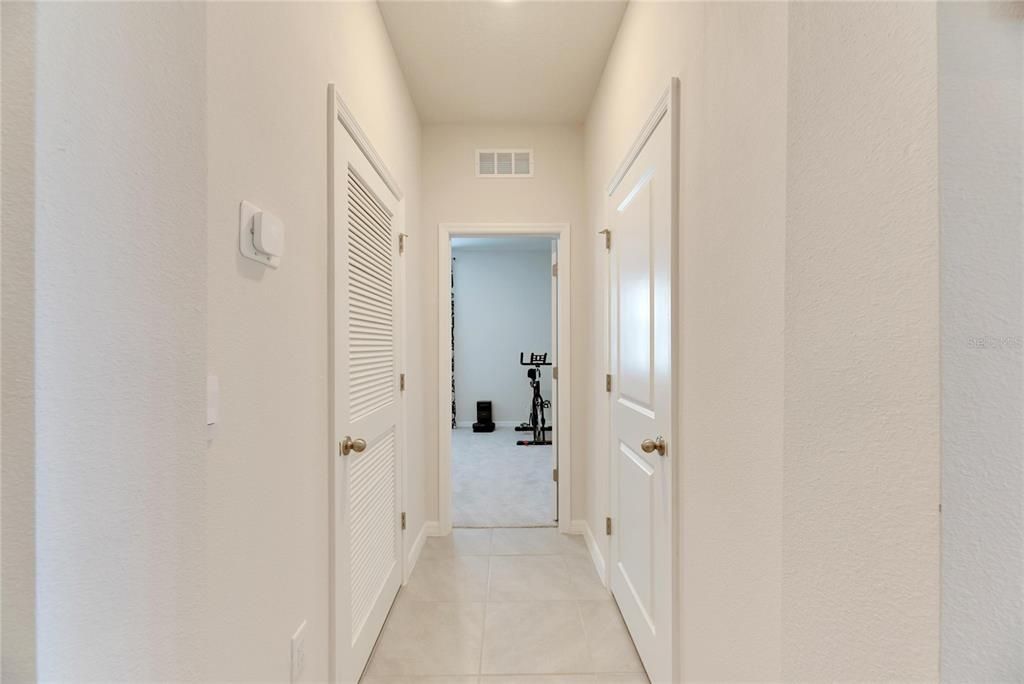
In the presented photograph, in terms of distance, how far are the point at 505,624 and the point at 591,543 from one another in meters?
0.88

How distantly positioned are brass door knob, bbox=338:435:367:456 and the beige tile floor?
0.88m

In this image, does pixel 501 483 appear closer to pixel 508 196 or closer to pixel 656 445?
pixel 508 196
